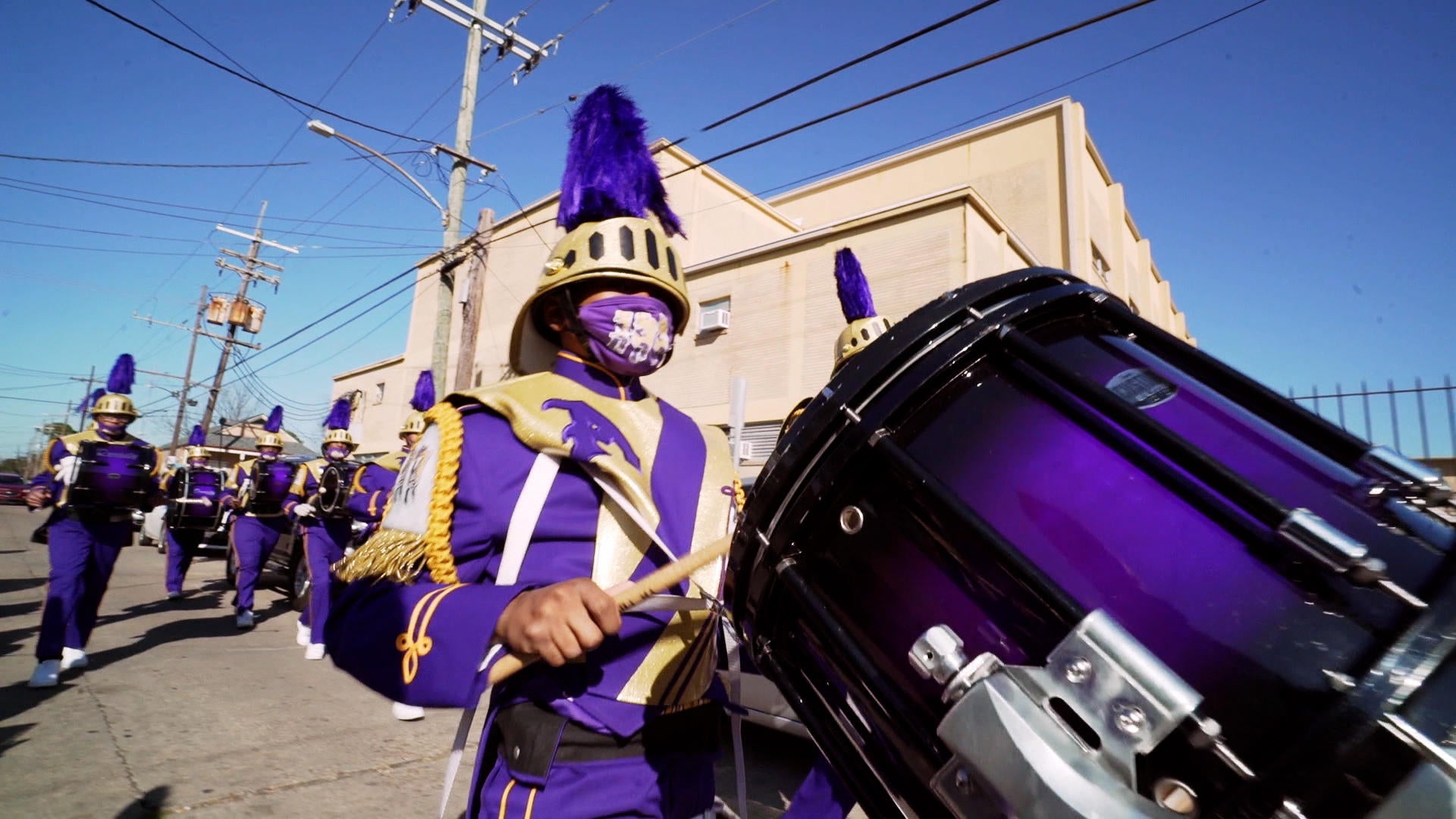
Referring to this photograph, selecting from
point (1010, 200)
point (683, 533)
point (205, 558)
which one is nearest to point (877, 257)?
point (1010, 200)

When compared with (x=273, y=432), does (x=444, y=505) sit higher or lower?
lower

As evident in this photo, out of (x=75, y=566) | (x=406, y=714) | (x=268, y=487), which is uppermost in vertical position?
(x=268, y=487)

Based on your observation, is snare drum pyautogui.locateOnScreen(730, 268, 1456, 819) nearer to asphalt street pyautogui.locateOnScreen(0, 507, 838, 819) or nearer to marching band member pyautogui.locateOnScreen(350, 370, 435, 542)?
asphalt street pyautogui.locateOnScreen(0, 507, 838, 819)

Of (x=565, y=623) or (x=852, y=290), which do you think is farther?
(x=852, y=290)

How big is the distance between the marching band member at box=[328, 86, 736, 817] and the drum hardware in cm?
74

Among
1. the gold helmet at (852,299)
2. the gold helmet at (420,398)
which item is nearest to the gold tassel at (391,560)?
the gold helmet at (852,299)

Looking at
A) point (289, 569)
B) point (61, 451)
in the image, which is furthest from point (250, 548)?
point (61, 451)

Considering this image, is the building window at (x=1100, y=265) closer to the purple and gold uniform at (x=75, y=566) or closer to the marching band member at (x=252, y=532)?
the marching band member at (x=252, y=532)

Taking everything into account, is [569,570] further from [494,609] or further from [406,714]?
[406,714]

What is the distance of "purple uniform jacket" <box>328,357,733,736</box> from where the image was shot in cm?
118

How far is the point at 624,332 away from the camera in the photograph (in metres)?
1.67

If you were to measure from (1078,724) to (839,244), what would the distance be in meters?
12.3

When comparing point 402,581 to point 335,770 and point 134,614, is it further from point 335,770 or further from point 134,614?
point 134,614

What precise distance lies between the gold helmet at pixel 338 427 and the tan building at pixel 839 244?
2878 mm
